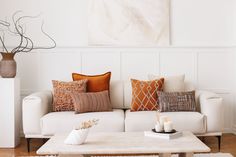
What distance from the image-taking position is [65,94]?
5074 millimetres

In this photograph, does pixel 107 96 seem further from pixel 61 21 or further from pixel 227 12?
pixel 227 12

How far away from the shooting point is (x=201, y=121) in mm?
4715

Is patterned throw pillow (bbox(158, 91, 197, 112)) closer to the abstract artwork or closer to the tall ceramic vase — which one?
the abstract artwork

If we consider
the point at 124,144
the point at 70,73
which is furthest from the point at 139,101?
the point at 124,144

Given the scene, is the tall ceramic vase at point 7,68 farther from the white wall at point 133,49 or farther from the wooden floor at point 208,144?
the wooden floor at point 208,144

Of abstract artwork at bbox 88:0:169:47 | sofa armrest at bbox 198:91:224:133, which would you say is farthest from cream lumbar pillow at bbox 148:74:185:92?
abstract artwork at bbox 88:0:169:47

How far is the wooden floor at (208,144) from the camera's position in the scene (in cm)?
481

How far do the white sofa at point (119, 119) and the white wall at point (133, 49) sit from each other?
866 mm

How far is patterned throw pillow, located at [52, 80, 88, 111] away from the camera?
16.6 ft

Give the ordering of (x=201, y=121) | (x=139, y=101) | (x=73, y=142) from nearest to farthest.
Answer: (x=73, y=142) → (x=201, y=121) → (x=139, y=101)

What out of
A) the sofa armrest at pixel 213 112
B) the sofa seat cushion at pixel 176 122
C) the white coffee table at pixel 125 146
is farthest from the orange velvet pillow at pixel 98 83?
the white coffee table at pixel 125 146

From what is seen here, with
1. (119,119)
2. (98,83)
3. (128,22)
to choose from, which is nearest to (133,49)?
(128,22)

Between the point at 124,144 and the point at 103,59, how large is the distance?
245 cm

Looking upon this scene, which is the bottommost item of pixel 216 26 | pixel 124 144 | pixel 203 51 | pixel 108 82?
pixel 124 144
